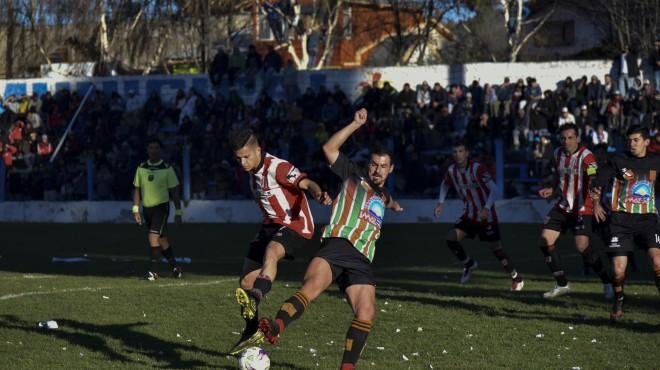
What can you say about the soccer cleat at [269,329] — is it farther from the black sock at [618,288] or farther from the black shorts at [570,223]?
the black shorts at [570,223]

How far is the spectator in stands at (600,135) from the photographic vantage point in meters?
25.2

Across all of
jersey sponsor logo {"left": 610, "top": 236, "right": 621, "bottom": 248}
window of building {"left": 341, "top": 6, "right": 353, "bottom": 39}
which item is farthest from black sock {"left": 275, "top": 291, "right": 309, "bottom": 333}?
window of building {"left": 341, "top": 6, "right": 353, "bottom": 39}

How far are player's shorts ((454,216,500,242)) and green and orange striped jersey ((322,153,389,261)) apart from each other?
6.38 metres

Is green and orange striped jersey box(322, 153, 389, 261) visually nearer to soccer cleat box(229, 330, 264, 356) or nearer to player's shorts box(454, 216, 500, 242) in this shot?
soccer cleat box(229, 330, 264, 356)

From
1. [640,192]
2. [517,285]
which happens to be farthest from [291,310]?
[517,285]

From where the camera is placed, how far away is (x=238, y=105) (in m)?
31.3

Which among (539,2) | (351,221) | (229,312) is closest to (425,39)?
(539,2)

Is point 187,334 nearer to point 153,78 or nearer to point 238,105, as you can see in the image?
point 238,105

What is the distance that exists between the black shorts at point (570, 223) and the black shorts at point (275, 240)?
4253 millimetres

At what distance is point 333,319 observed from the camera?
11.6 meters

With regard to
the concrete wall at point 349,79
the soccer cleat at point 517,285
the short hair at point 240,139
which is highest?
the concrete wall at point 349,79

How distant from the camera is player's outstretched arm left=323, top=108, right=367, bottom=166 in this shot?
27.4 ft

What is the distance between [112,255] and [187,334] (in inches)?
416

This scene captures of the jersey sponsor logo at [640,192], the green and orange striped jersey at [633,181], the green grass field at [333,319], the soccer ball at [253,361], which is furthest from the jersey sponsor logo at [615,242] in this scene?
the soccer ball at [253,361]
